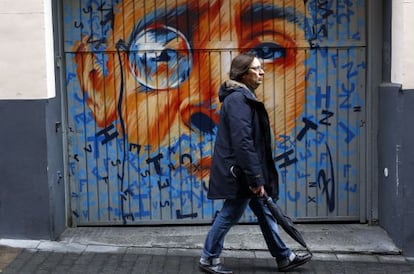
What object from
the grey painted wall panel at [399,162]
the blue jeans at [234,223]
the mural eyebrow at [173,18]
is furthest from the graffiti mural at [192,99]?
the blue jeans at [234,223]

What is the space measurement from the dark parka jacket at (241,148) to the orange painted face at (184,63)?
1325 millimetres

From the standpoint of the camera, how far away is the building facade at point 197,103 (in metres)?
7.00

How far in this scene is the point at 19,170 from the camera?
6.54 m

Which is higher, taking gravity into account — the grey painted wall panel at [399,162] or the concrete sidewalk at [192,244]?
the grey painted wall panel at [399,162]

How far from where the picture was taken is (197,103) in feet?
23.2

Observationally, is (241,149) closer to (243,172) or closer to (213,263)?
(243,172)

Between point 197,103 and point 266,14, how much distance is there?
1072 mm

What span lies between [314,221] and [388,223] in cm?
79

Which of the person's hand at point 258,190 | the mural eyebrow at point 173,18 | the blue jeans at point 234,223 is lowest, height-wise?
the blue jeans at point 234,223

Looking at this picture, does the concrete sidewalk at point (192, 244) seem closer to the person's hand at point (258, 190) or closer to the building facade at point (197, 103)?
the building facade at point (197, 103)

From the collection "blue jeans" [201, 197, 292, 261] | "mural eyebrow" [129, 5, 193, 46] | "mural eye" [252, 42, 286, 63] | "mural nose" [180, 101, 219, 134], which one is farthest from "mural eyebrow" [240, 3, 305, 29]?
"blue jeans" [201, 197, 292, 261]

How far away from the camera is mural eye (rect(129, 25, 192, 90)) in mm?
7016

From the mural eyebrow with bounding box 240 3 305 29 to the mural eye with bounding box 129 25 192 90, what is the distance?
62 cm

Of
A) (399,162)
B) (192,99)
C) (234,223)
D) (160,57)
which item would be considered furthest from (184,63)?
(399,162)
